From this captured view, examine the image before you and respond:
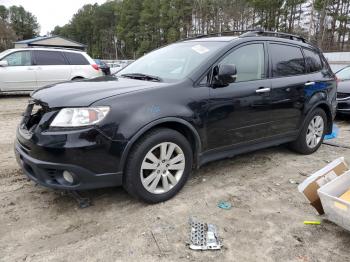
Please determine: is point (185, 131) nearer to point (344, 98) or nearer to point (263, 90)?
Answer: point (263, 90)

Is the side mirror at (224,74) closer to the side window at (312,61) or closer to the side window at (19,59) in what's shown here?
the side window at (312,61)

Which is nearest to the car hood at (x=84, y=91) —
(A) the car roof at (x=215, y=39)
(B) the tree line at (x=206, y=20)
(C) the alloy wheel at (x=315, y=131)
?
(A) the car roof at (x=215, y=39)

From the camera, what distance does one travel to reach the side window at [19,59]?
397 inches

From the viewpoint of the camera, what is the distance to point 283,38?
14.8ft

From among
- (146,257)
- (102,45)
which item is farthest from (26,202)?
(102,45)

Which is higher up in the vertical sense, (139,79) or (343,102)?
(139,79)

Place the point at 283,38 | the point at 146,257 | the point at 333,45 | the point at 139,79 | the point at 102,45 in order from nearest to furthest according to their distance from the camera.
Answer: the point at 146,257 → the point at 139,79 → the point at 283,38 → the point at 333,45 → the point at 102,45

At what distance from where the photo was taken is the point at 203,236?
8.91 ft

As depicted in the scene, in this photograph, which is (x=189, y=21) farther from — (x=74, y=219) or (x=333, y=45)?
(x=74, y=219)

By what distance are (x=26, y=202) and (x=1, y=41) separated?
60.4m

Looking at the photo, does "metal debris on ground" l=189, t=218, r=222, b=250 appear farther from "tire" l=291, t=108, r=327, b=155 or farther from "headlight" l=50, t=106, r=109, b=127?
"tire" l=291, t=108, r=327, b=155

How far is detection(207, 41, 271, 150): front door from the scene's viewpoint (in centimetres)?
354

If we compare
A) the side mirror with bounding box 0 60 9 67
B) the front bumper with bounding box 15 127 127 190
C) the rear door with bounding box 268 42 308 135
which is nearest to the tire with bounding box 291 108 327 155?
the rear door with bounding box 268 42 308 135

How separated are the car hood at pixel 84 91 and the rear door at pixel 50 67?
759 cm
